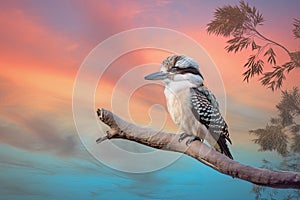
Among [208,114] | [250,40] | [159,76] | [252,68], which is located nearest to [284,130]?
[252,68]

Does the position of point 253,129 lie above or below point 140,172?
above

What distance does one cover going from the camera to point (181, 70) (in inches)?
94.8

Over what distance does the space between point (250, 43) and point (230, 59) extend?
0.21m

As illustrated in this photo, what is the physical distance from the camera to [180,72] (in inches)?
94.7

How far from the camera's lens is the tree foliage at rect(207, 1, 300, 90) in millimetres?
3301

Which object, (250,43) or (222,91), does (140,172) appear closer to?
(222,91)

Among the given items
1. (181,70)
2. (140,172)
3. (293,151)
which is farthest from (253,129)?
(181,70)

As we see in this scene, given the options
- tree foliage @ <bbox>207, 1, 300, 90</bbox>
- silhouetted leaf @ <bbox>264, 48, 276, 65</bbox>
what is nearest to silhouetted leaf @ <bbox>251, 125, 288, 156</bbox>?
tree foliage @ <bbox>207, 1, 300, 90</bbox>

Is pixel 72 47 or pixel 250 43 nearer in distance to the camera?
pixel 72 47

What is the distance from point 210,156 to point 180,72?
0.66m

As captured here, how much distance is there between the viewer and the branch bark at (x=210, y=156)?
5.90ft

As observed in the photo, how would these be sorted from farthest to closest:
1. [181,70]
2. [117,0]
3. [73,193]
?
[117,0] < [73,193] < [181,70]

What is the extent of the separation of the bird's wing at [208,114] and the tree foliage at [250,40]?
3.26 feet

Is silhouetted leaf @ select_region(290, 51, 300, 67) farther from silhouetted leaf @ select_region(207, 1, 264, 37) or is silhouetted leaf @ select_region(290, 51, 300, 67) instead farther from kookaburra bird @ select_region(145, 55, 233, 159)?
kookaburra bird @ select_region(145, 55, 233, 159)
